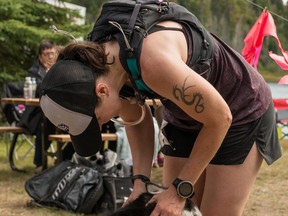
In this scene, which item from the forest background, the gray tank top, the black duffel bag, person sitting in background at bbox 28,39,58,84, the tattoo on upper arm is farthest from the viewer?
the forest background

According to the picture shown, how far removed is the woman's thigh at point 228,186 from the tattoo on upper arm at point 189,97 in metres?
0.52

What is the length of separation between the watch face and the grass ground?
2771 millimetres

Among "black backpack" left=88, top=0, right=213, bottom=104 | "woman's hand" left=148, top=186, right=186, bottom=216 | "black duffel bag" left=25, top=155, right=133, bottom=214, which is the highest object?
"black backpack" left=88, top=0, right=213, bottom=104

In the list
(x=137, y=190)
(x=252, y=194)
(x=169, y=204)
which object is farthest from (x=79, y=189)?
(x=169, y=204)

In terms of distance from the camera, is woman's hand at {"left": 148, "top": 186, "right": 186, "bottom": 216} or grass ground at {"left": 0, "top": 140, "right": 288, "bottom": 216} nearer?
woman's hand at {"left": 148, "top": 186, "right": 186, "bottom": 216}

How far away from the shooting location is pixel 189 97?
Result: 1775 millimetres

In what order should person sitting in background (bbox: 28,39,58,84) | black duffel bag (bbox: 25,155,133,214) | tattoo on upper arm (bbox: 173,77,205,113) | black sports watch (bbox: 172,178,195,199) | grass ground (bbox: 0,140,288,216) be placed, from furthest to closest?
1. person sitting in background (bbox: 28,39,58,84)
2. grass ground (bbox: 0,140,288,216)
3. black duffel bag (bbox: 25,155,133,214)
4. black sports watch (bbox: 172,178,195,199)
5. tattoo on upper arm (bbox: 173,77,205,113)

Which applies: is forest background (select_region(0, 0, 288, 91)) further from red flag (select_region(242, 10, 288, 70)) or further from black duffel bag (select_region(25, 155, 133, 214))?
black duffel bag (select_region(25, 155, 133, 214))

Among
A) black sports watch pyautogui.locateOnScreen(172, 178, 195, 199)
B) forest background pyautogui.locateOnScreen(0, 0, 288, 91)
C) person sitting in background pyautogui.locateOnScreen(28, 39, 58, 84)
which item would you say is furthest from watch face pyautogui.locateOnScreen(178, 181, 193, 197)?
forest background pyautogui.locateOnScreen(0, 0, 288, 91)

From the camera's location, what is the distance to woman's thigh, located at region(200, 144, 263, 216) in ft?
7.25

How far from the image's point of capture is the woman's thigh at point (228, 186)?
221cm

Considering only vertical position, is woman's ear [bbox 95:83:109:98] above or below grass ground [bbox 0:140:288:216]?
above

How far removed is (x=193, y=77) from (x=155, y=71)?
0.13 metres

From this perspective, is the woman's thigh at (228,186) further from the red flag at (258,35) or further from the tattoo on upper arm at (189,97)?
the red flag at (258,35)
